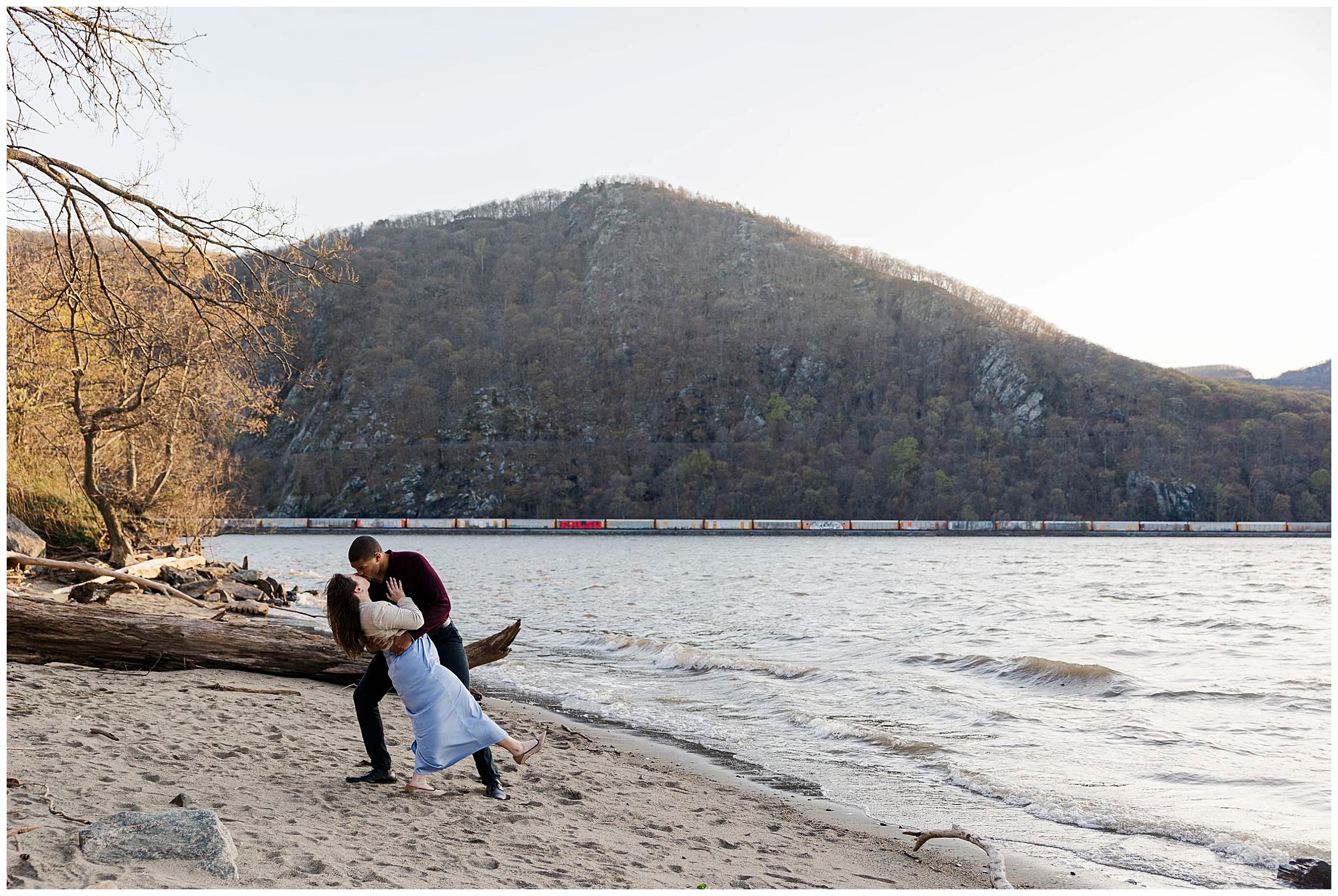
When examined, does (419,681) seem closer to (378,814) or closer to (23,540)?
(378,814)

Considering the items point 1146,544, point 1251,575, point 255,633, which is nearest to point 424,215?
point 1146,544

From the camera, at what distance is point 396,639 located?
579cm

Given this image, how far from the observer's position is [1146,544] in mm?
85625

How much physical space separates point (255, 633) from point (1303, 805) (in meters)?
9.80

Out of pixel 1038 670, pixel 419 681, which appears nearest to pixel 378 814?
pixel 419 681

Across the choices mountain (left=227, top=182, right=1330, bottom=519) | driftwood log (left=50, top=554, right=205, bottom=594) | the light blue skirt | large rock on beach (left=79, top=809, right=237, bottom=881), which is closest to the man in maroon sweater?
the light blue skirt

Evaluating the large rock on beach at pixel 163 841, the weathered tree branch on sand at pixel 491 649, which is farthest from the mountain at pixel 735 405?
the large rock on beach at pixel 163 841

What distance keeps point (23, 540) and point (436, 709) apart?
13260mm

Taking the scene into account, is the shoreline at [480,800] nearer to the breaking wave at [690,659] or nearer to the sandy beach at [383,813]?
the sandy beach at [383,813]

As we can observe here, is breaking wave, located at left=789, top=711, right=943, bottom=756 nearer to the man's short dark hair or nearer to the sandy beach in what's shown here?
the sandy beach

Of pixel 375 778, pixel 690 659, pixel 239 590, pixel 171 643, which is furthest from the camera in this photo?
pixel 239 590

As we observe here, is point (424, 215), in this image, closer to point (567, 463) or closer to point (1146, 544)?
point (567, 463)

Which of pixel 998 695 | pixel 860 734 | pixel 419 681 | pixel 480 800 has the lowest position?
pixel 998 695

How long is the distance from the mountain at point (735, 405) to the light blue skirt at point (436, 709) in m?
107
